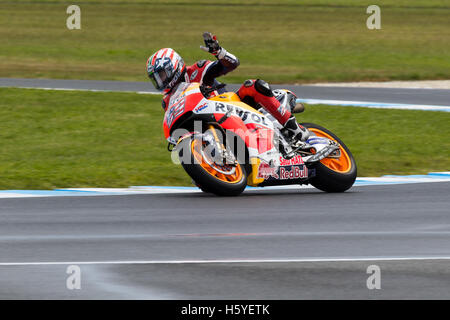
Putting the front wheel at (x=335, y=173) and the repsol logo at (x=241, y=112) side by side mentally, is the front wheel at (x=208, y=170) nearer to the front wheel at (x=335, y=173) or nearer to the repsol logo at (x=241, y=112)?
the repsol logo at (x=241, y=112)

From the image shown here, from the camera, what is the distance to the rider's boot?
396 inches

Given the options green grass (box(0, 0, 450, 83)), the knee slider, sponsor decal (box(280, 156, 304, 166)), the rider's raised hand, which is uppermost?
green grass (box(0, 0, 450, 83))

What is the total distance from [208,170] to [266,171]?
651 mm

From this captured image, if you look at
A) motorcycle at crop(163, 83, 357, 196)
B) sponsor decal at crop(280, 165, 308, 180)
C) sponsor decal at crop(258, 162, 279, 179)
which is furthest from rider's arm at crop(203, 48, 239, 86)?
sponsor decal at crop(280, 165, 308, 180)

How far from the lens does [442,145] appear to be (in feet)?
46.5

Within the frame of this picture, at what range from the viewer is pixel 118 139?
15.2 metres

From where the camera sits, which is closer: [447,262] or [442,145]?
[447,262]

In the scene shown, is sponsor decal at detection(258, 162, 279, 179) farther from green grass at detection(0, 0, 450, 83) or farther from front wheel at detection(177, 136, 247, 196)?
green grass at detection(0, 0, 450, 83)

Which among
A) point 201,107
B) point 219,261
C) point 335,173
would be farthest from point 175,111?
point 219,261

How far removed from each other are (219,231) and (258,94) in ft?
7.82

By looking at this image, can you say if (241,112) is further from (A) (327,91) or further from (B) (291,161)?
(A) (327,91)

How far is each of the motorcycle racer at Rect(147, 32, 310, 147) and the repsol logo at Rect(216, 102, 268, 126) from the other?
228mm

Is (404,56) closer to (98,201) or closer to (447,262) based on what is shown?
(98,201)

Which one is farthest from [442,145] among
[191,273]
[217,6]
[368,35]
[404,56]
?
[217,6]
